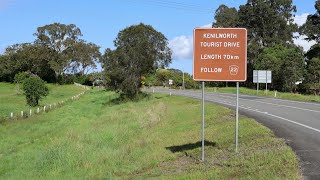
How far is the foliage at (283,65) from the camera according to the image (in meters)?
85.0

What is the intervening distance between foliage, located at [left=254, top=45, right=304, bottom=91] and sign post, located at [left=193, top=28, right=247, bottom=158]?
74.0 meters

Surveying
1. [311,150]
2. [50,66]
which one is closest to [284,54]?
[50,66]

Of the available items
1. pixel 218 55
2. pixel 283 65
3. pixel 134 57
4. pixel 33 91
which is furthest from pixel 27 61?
pixel 218 55

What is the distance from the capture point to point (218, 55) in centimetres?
1280

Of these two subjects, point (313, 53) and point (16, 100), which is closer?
point (16, 100)

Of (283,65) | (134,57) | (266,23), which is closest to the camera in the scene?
(134,57)

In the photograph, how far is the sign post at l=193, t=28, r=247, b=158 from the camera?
1278 centimetres

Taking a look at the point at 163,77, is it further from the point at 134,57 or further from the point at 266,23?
the point at 134,57

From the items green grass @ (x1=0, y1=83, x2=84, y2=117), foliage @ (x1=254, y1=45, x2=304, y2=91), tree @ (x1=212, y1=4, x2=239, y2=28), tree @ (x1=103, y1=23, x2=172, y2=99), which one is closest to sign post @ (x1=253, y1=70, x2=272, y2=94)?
foliage @ (x1=254, y1=45, x2=304, y2=91)

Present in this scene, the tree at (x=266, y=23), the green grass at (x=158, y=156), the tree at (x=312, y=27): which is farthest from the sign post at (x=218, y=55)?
the tree at (x=266, y=23)

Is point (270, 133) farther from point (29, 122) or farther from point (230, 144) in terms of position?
point (29, 122)

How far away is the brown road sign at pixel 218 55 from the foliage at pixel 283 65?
74.0m

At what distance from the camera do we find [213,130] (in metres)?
18.5

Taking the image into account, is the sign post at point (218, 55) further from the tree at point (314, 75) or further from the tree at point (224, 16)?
the tree at point (224, 16)
